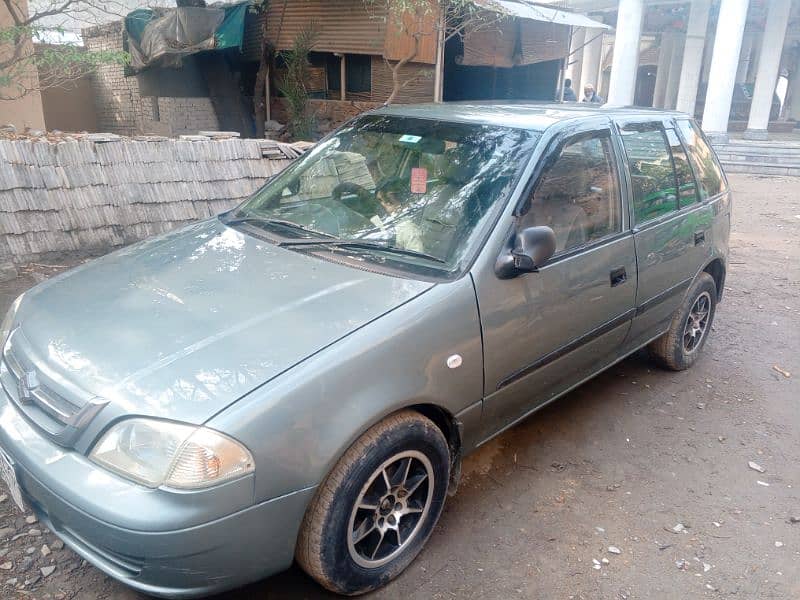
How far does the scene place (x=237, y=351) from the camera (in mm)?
2162

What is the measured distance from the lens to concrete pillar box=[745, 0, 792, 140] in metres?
17.6

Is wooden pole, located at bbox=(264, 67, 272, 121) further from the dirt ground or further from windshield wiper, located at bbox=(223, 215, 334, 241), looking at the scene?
windshield wiper, located at bbox=(223, 215, 334, 241)

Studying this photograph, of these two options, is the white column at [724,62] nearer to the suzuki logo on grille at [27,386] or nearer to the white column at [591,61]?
the white column at [591,61]

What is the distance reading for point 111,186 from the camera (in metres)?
5.62

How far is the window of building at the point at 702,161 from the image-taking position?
4293 millimetres

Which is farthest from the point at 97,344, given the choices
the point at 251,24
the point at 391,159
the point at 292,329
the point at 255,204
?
the point at 251,24

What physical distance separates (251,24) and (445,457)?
438 inches

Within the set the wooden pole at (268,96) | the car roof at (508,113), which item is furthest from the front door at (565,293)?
the wooden pole at (268,96)

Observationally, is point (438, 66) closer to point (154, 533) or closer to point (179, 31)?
point (179, 31)

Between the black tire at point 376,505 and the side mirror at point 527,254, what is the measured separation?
723 millimetres

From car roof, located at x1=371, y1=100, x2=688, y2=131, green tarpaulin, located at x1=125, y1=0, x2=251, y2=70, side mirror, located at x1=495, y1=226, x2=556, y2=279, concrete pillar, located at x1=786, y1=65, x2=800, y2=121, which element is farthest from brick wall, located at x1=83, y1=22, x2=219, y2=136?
concrete pillar, located at x1=786, y1=65, x2=800, y2=121

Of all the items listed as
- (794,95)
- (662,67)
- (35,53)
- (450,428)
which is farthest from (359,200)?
(794,95)

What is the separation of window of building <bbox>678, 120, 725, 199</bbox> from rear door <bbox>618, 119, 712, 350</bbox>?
115mm

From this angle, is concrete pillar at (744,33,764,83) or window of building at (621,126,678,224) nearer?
window of building at (621,126,678,224)
